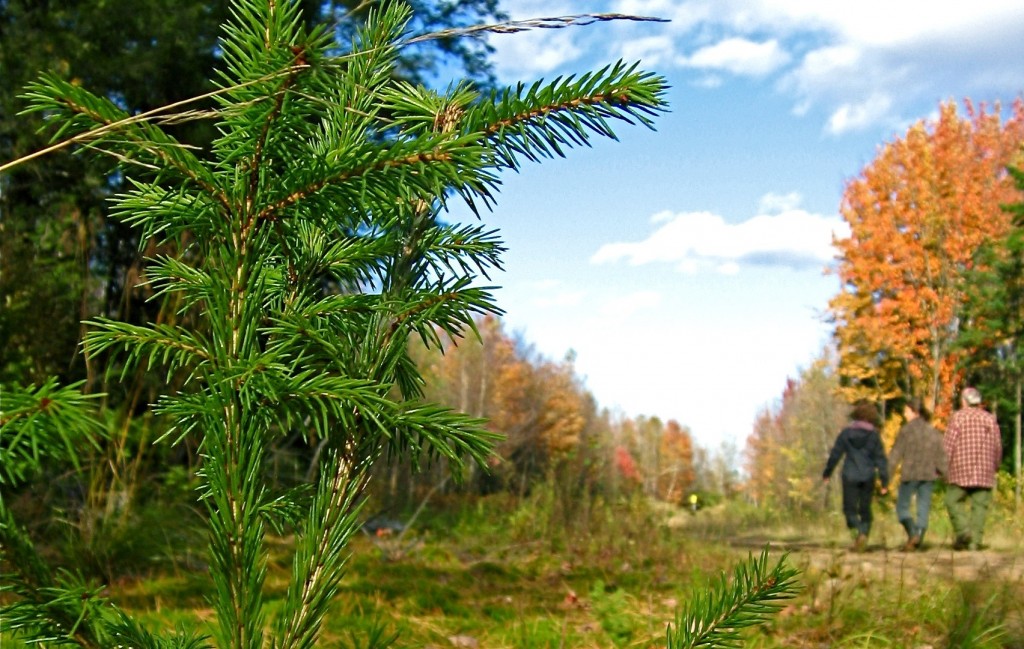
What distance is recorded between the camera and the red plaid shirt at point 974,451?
36.7 feet

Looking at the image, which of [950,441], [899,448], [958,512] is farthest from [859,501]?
[950,441]

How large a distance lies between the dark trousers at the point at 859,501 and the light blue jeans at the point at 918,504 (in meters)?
0.40

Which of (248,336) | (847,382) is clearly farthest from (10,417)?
(847,382)

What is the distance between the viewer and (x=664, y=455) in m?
86.0

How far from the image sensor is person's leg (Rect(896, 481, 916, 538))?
1150cm

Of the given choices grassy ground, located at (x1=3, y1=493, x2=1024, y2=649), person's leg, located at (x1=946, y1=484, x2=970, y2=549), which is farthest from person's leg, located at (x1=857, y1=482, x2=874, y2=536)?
grassy ground, located at (x1=3, y1=493, x2=1024, y2=649)

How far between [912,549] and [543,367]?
30.4 meters

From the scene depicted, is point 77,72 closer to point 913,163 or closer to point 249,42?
point 249,42

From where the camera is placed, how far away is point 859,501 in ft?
39.9

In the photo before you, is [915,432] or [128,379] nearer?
[128,379]

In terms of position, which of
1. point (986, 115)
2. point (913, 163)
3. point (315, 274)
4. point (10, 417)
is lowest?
point (10, 417)

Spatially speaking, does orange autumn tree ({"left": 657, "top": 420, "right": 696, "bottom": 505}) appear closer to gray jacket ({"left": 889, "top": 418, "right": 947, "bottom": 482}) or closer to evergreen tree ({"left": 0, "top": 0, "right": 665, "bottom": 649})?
gray jacket ({"left": 889, "top": 418, "right": 947, "bottom": 482})

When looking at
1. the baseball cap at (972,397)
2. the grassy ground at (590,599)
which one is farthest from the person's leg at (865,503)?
the grassy ground at (590,599)

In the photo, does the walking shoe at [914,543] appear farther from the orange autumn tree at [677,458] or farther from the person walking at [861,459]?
the orange autumn tree at [677,458]
